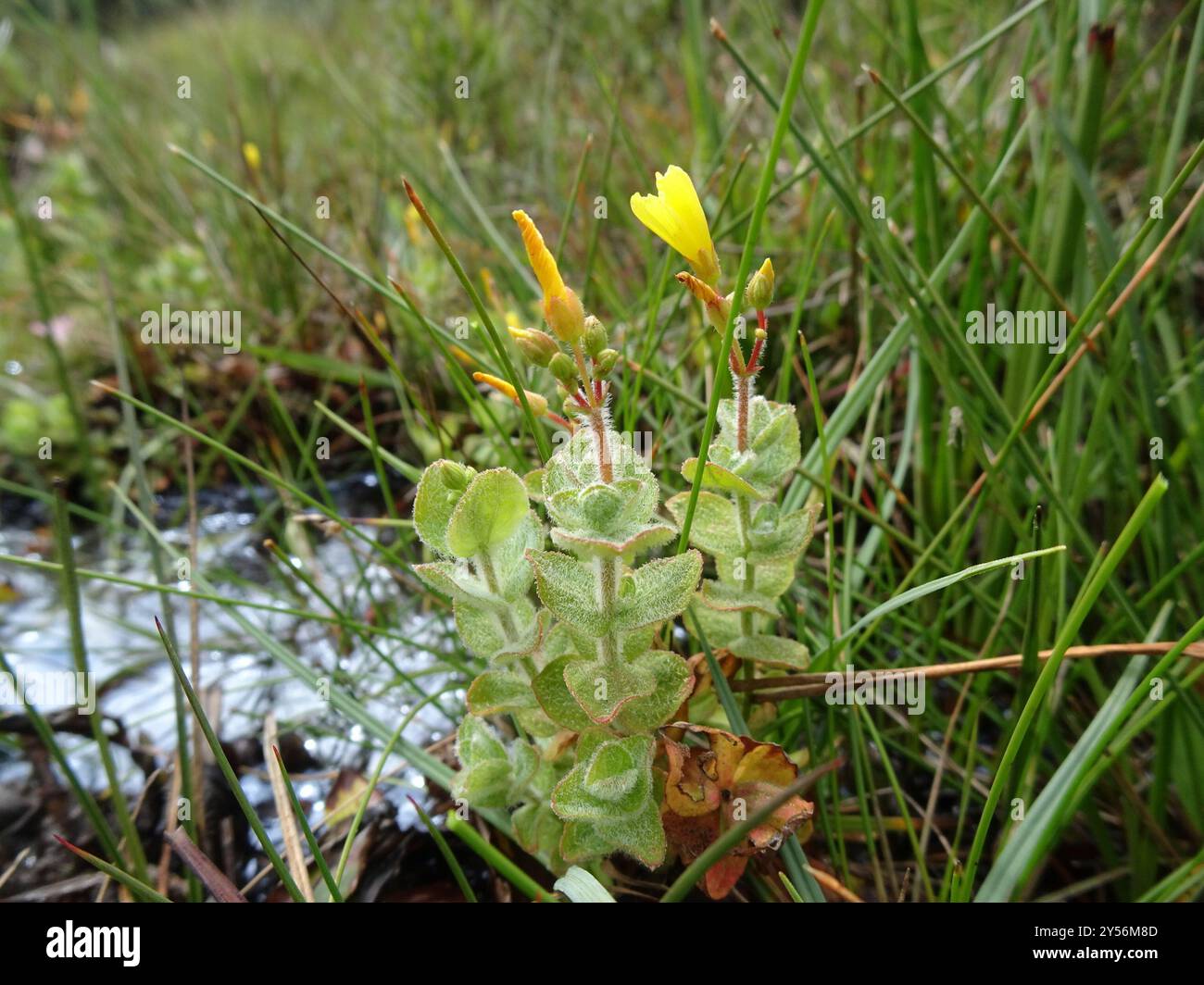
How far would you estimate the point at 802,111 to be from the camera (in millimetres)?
1760

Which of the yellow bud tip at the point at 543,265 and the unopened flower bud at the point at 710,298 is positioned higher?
the yellow bud tip at the point at 543,265

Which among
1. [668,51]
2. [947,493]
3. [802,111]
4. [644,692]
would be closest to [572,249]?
[802,111]

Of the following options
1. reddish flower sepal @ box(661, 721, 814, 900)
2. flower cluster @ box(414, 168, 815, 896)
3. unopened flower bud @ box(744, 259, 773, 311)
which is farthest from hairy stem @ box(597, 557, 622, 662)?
unopened flower bud @ box(744, 259, 773, 311)

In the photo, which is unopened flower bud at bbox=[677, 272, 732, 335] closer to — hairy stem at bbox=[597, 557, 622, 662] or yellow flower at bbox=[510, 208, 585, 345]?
yellow flower at bbox=[510, 208, 585, 345]

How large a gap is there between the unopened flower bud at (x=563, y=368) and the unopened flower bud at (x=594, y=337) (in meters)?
0.02

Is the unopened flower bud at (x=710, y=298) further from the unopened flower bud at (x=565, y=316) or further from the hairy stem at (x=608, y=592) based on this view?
the hairy stem at (x=608, y=592)

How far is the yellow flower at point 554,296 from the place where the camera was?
0.57 meters

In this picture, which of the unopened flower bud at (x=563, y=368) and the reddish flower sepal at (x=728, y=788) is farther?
the reddish flower sepal at (x=728, y=788)

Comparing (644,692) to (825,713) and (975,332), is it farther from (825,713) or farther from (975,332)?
(975,332)

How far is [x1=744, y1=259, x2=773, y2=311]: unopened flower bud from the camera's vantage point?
592 millimetres

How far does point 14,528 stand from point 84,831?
2.90 feet

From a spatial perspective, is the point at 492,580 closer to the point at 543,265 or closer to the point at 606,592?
the point at 606,592

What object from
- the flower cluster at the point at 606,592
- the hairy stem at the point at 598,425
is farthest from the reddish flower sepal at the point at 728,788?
the hairy stem at the point at 598,425

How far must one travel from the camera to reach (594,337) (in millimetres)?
575
